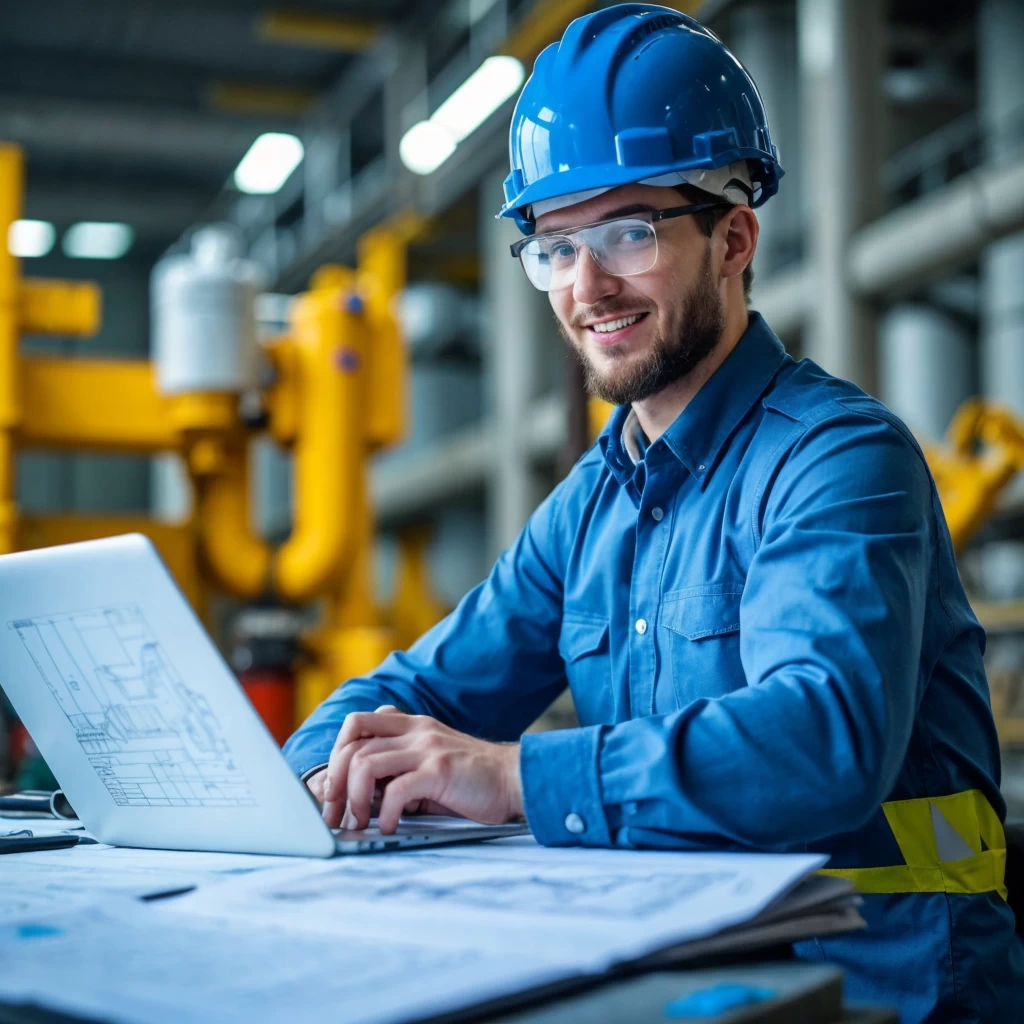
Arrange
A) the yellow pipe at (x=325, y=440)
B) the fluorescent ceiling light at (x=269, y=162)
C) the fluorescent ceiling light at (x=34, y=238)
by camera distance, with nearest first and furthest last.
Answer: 1. the yellow pipe at (x=325, y=440)
2. the fluorescent ceiling light at (x=269, y=162)
3. the fluorescent ceiling light at (x=34, y=238)

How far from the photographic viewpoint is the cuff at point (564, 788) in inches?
35.9

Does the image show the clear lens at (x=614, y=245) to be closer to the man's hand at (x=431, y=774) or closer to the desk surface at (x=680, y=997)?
the man's hand at (x=431, y=774)

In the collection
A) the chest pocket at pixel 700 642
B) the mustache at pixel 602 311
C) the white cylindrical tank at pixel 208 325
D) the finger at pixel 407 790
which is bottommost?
the finger at pixel 407 790

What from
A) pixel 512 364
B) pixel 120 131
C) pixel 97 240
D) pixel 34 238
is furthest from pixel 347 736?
pixel 97 240

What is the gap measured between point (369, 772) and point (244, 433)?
428 centimetres

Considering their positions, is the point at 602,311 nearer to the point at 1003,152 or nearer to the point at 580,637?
the point at 580,637

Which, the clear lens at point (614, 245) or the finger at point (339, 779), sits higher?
the clear lens at point (614, 245)

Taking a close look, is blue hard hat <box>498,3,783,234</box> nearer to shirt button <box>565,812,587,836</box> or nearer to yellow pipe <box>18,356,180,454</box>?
shirt button <box>565,812,587,836</box>

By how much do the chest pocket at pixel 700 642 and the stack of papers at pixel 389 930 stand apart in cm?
27

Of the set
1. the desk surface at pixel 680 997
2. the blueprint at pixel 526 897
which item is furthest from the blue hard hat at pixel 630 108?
the desk surface at pixel 680 997

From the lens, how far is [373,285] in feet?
23.3

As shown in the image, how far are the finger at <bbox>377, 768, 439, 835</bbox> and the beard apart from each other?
1.51 ft

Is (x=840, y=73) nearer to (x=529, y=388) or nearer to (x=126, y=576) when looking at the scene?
(x=529, y=388)

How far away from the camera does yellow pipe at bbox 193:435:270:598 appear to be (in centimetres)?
507
